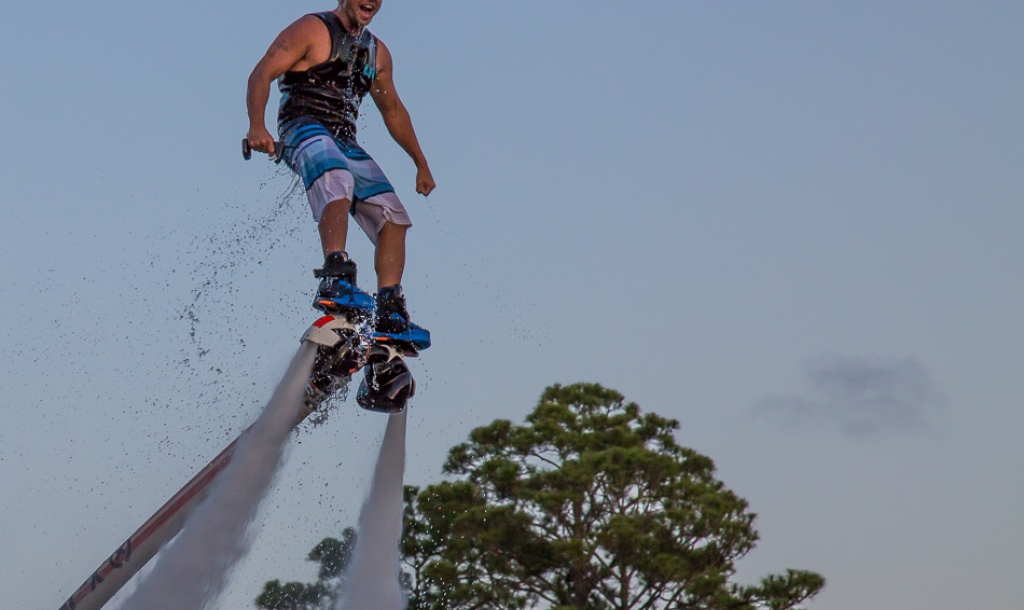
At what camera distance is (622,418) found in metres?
27.0

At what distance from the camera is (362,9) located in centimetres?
934

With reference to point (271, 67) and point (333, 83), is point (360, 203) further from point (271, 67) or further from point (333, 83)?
point (271, 67)

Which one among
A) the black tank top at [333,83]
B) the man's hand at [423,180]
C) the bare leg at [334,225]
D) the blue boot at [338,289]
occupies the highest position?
the man's hand at [423,180]

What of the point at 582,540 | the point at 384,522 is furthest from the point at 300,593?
the point at 384,522

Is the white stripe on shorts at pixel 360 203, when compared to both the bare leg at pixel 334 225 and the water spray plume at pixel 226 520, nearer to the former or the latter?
the bare leg at pixel 334 225

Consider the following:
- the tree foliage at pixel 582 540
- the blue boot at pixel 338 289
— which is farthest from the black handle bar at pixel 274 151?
the tree foliage at pixel 582 540

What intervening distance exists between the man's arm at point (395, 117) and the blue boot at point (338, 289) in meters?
1.58

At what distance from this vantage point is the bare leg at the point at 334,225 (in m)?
8.97

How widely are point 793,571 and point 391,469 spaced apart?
15925mm

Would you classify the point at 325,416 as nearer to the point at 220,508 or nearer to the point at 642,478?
the point at 220,508

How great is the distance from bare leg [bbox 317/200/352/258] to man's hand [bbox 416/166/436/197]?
1.39 m

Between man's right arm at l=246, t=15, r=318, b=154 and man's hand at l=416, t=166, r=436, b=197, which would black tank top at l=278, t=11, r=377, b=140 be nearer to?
man's right arm at l=246, t=15, r=318, b=154

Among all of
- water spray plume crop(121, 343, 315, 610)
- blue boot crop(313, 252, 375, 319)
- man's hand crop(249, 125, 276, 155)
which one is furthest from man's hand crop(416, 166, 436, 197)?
water spray plume crop(121, 343, 315, 610)

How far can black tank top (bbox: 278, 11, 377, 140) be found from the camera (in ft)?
30.9
